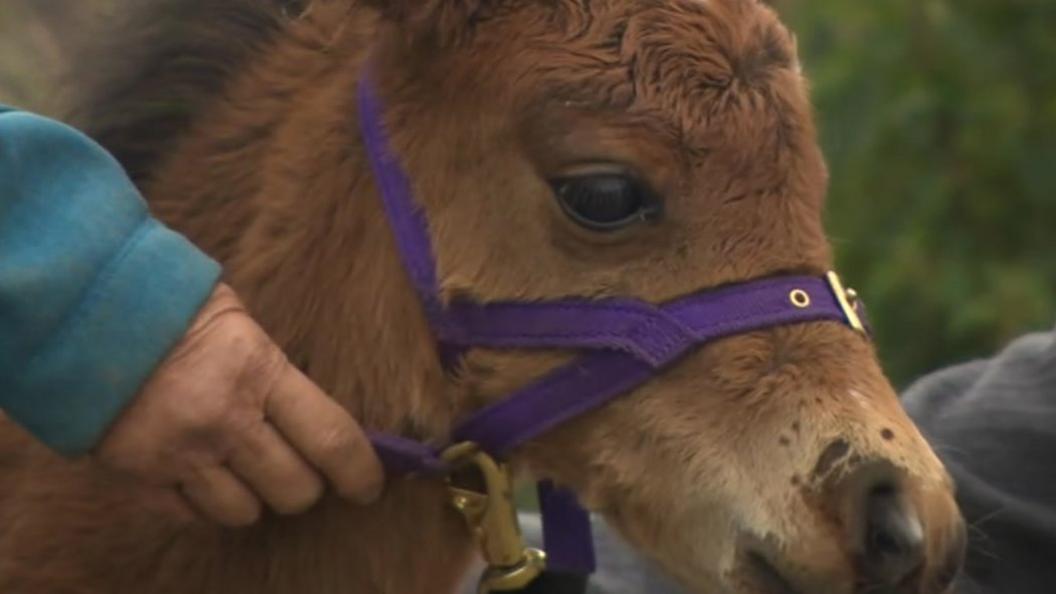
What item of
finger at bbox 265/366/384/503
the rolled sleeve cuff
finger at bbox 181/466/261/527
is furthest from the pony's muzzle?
the rolled sleeve cuff

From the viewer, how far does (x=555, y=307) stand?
2.35m

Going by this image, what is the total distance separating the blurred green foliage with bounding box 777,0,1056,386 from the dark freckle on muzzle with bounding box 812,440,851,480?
3539 mm

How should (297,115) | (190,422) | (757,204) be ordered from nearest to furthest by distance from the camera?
(190,422) → (757,204) → (297,115)

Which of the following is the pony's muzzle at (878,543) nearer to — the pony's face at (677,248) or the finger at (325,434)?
the pony's face at (677,248)

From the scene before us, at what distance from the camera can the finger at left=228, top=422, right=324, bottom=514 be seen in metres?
2.23

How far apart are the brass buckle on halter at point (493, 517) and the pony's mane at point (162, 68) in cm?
57

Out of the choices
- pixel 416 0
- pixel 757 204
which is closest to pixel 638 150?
pixel 757 204

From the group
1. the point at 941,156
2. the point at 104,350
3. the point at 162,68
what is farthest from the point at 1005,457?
the point at 941,156

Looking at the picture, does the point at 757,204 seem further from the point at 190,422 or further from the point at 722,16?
the point at 190,422

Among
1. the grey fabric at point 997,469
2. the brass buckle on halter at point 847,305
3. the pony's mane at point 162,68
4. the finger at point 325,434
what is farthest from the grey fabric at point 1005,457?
the pony's mane at point 162,68

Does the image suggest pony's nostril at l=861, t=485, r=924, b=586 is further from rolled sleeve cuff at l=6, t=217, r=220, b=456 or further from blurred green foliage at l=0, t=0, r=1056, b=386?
blurred green foliage at l=0, t=0, r=1056, b=386

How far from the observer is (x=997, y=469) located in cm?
314

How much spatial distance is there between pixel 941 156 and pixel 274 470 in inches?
155

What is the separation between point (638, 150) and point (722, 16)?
221mm
